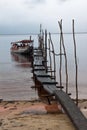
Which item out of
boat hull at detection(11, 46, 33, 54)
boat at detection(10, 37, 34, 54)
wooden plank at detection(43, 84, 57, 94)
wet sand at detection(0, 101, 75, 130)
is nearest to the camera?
A: wet sand at detection(0, 101, 75, 130)

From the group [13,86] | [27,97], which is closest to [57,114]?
[27,97]

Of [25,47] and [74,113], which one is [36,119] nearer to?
[74,113]

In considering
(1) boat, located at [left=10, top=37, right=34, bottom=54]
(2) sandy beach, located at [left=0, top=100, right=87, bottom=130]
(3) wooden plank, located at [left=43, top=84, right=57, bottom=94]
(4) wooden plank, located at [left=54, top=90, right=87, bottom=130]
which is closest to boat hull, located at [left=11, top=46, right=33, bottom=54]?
(1) boat, located at [left=10, top=37, right=34, bottom=54]

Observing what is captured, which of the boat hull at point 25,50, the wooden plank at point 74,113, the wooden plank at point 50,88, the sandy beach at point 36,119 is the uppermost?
the wooden plank at point 74,113

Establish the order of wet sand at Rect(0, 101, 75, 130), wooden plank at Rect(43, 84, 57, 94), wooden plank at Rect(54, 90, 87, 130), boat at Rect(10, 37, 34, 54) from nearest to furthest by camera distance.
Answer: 1. wooden plank at Rect(54, 90, 87, 130)
2. wet sand at Rect(0, 101, 75, 130)
3. wooden plank at Rect(43, 84, 57, 94)
4. boat at Rect(10, 37, 34, 54)

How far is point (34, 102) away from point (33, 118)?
3977 millimetres

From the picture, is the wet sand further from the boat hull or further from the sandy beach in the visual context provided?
the boat hull

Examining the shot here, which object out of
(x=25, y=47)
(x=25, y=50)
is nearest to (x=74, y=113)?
(x=25, y=50)

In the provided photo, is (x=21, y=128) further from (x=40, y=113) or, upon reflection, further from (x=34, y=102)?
(x=34, y=102)

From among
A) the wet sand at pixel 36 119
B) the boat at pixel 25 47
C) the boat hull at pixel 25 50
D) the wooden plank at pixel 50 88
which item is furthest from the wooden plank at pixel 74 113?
the boat at pixel 25 47

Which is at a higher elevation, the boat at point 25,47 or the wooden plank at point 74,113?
the wooden plank at point 74,113

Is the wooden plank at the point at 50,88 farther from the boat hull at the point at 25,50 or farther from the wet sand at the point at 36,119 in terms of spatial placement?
the boat hull at the point at 25,50

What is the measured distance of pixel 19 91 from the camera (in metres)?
19.0

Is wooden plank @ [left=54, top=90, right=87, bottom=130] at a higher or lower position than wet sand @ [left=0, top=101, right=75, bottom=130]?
higher
